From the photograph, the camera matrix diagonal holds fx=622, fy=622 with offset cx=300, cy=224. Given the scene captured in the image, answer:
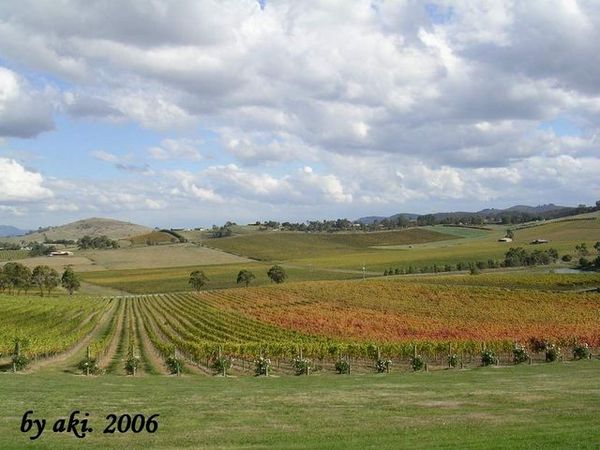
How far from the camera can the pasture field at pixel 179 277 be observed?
132 meters

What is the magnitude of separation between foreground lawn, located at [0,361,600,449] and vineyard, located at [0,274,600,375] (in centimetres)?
1359

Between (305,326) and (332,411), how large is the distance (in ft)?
128

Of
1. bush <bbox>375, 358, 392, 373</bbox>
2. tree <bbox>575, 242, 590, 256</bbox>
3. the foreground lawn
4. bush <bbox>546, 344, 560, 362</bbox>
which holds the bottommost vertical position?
bush <bbox>546, 344, 560, 362</bbox>

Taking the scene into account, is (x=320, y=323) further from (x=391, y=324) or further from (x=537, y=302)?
(x=537, y=302)

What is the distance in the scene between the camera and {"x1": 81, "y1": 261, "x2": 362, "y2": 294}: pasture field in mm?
131875

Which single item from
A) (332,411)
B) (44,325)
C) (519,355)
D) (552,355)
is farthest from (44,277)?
(332,411)

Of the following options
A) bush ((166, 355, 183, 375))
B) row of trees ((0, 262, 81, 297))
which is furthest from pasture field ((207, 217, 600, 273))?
bush ((166, 355, 183, 375))

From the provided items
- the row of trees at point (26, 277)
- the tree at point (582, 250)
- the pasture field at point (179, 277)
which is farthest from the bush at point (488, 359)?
the tree at point (582, 250)

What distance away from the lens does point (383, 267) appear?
146m

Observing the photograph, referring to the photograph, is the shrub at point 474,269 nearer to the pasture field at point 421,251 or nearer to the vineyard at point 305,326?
the pasture field at point 421,251

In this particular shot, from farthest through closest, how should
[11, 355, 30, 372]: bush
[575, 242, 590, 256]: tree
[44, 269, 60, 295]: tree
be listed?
1. [575, 242, 590, 256]: tree
2. [44, 269, 60, 295]: tree
3. [11, 355, 30, 372]: bush

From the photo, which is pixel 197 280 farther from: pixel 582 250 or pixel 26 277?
pixel 582 250

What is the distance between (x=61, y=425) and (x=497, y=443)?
10513 millimetres

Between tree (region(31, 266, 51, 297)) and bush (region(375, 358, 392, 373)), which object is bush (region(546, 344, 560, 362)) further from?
tree (region(31, 266, 51, 297))
